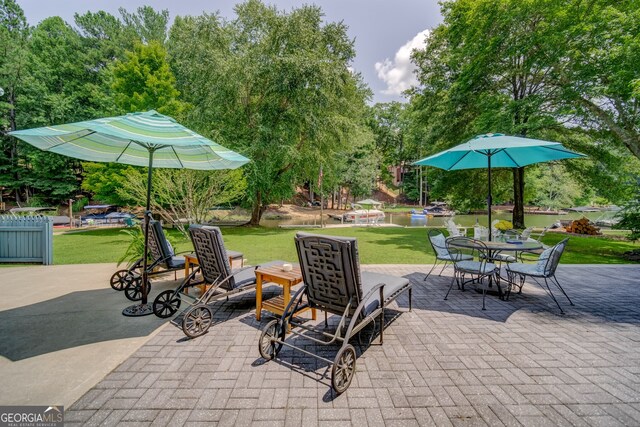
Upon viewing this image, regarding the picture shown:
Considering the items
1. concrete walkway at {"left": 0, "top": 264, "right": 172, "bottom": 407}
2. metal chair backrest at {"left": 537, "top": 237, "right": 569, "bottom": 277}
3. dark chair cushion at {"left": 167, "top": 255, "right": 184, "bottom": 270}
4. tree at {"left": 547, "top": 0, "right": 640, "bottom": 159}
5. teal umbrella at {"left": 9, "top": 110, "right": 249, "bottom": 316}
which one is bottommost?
concrete walkway at {"left": 0, "top": 264, "right": 172, "bottom": 407}

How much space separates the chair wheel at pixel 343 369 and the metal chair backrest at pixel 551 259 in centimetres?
348

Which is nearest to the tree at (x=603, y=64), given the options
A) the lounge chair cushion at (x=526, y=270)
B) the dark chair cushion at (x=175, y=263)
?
the lounge chair cushion at (x=526, y=270)

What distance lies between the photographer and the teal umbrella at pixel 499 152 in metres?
4.50

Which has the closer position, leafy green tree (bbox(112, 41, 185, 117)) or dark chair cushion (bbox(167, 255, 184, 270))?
dark chair cushion (bbox(167, 255, 184, 270))

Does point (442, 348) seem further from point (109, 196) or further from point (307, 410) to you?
point (109, 196)

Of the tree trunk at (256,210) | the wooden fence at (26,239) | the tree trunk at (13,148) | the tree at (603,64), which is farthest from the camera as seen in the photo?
the tree trunk at (13,148)

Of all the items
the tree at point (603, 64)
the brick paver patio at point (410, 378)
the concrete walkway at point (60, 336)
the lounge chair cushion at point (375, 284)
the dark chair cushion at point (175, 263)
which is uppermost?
the tree at point (603, 64)

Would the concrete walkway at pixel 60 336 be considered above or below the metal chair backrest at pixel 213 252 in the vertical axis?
below

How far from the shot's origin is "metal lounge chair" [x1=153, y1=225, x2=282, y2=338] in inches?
A: 128

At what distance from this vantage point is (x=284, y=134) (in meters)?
15.3

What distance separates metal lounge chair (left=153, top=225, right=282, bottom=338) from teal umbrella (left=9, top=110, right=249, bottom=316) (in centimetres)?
31

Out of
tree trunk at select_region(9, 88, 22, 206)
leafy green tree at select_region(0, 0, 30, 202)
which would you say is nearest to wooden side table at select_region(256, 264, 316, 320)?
leafy green tree at select_region(0, 0, 30, 202)

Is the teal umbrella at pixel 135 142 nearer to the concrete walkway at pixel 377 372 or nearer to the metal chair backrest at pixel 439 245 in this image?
the concrete walkway at pixel 377 372

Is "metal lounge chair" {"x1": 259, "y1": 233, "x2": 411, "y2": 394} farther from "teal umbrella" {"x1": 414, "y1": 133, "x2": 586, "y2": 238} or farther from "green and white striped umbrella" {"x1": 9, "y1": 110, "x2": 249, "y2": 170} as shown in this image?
"teal umbrella" {"x1": 414, "y1": 133, "x2": 586, "y2": 238}
